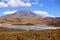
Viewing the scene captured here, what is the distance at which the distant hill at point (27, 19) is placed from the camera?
1214 cm

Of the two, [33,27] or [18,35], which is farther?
[33,27]

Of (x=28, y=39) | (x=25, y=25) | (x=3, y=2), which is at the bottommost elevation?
(x=28, y=39)

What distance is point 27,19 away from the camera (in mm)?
12406

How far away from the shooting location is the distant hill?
1214cm

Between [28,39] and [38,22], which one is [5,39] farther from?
[38,22]

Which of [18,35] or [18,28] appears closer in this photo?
[18,35]

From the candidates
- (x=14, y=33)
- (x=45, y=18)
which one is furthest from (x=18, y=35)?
(x=45, y=18)

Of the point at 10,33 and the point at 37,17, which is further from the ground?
the point at 37,17

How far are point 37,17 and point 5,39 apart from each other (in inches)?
103

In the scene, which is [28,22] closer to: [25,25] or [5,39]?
[25,25]

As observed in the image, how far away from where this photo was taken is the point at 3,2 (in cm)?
1211

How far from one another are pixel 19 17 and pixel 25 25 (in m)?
0.65

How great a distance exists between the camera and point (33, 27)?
12320 millimetres

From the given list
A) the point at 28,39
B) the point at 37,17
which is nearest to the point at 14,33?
the point at 28,39
